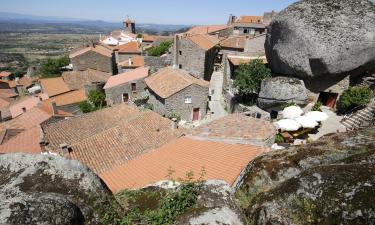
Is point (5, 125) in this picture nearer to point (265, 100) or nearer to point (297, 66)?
point (265, 100)

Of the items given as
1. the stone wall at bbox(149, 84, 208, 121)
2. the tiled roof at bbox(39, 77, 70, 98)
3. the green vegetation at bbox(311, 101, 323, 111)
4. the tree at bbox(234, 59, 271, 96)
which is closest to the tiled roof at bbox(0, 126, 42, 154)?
the stone wall at bbox(149, 84, 208, 121)

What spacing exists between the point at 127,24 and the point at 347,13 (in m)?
90.9

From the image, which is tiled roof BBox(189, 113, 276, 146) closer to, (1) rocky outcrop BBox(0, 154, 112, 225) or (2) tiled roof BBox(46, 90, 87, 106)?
(1) rocky outcrop BBox(0, 154, 112, 225)

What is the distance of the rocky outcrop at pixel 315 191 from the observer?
3.85 meters

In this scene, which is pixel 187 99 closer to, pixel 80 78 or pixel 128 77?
pixel 128 77

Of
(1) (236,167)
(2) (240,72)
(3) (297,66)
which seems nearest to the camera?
(1) (236,167)

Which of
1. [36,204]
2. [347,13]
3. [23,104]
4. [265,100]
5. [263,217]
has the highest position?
[347,13]

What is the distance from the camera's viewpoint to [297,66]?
23953 millimetres

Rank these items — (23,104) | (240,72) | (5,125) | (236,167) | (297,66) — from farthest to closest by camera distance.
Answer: (23,104) < (5,125) < (240,72) < (297,66) < (236,167)

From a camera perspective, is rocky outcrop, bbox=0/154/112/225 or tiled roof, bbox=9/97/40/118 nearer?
rocky outcrop, bbox=0/154/112/225

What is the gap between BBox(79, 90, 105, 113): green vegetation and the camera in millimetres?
38156

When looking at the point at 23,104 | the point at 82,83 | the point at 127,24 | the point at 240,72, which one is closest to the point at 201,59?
the point at 240,72

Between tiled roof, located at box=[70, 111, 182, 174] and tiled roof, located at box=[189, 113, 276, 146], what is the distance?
4.53 m

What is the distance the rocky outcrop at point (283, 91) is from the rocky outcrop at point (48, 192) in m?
21.2
